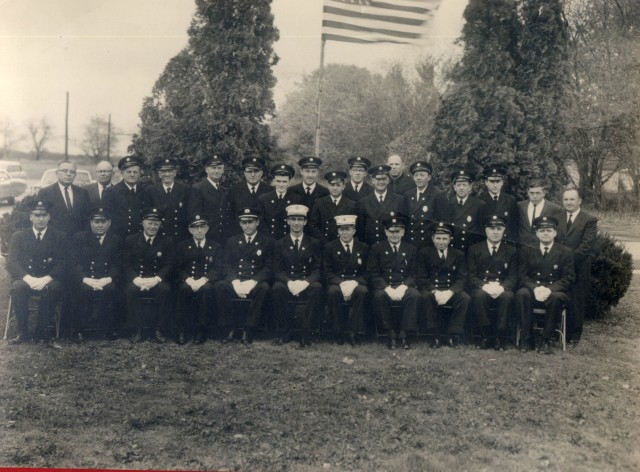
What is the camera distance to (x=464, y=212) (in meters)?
4.78

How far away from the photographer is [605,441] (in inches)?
127

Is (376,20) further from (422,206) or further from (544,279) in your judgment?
(544,279)

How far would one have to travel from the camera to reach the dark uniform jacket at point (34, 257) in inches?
177

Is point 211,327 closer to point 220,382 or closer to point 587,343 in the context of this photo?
point 220,382

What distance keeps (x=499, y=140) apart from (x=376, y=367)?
2.35 m

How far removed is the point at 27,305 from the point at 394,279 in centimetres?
290

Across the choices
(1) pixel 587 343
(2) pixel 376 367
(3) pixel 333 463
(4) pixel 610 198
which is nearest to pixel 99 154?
(2) pixel 376 367

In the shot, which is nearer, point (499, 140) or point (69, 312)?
point (69, 312)

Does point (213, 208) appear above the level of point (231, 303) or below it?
above

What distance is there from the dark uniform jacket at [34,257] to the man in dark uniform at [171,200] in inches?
33.5

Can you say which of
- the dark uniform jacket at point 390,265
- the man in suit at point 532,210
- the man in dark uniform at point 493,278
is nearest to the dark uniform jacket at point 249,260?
the dark uniform jacket at point 390,265

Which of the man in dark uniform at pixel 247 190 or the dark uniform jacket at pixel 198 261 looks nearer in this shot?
the dark uniform jacket at pixel 198 261

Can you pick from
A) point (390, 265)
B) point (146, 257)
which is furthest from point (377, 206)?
point (146, 257)

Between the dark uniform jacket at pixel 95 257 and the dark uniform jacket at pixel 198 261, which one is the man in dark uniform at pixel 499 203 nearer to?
the dark uniform jacket at pixel 198 261
